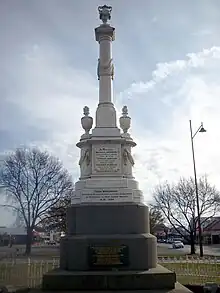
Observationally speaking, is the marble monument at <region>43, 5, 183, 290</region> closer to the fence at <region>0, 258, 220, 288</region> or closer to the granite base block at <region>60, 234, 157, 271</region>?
the granite base block at <region>60, 234, 157, 271</region>

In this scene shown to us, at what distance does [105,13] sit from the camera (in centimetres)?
1438

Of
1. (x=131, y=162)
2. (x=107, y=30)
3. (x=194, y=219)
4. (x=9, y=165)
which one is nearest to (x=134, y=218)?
(x=131, y=162)

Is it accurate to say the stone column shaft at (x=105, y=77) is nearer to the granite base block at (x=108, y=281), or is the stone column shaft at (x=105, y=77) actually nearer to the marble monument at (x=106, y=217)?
the marble monument at (x=106, y=217)

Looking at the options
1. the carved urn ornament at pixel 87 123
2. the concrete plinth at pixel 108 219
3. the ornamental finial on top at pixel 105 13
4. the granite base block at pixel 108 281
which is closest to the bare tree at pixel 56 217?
the carved urn ornament at pixel 87 123

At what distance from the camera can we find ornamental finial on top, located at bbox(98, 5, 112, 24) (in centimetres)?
1438

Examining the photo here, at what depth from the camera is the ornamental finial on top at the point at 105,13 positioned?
14.4 m

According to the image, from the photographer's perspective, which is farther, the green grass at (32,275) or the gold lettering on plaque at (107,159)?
the green grass at (32,275)

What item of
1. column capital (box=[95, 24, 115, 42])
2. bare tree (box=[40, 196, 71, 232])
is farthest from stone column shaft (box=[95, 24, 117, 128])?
bare tree (box=[40, 196, 71, 232])

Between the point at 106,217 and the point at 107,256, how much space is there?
50.1 inches

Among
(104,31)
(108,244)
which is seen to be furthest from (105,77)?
(108,244)

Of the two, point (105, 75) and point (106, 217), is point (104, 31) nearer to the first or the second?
point (105, 75)

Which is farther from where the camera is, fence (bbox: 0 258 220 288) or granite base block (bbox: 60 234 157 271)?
fence (bbox: 0 258 220 288)

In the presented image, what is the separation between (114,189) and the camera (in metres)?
12.2

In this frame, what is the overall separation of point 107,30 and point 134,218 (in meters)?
6.97
